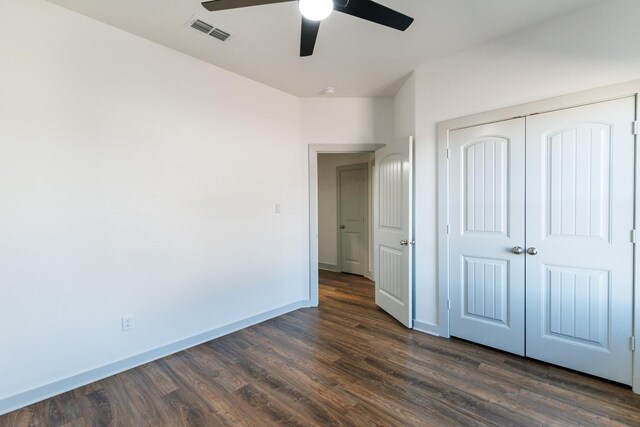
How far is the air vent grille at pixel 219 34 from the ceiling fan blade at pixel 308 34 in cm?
75

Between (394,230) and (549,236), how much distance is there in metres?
1.44

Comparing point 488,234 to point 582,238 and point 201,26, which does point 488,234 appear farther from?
point 201,26

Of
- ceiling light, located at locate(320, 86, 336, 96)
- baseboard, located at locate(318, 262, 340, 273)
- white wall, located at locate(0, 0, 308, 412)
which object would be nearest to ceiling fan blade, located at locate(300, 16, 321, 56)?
white wall, located at locate(0, 0, 308, 412)

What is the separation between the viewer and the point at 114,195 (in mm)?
2422

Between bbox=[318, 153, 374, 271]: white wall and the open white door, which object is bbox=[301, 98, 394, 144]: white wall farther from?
Result: bbox=[318, 153, 374, 271]: white wall

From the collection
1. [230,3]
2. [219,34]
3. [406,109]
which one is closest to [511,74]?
[406,109]

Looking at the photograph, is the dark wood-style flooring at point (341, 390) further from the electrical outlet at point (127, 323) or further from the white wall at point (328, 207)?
the white wall at point (328, 207)

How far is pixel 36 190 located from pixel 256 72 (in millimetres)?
2137

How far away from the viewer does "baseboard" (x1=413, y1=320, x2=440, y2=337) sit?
122 inches

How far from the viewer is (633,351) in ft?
6.97

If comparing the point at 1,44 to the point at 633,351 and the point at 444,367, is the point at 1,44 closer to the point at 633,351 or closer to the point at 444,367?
the point at 444,367

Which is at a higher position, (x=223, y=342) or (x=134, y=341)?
(x=134, y=341)

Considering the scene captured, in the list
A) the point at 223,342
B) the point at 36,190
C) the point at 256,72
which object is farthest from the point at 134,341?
the point at 256,72

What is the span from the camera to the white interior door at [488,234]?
8.48 ft
